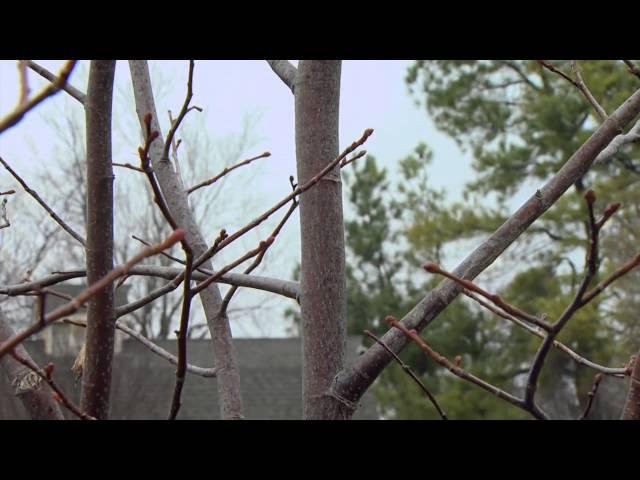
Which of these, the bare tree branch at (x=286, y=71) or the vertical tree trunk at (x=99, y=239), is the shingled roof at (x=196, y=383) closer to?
the bare tree branch at (x=286, y=71)

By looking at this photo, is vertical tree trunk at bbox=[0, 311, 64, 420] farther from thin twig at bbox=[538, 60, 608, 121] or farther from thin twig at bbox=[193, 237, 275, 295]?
thin twig at bbox=[538, 60, 608, 121]

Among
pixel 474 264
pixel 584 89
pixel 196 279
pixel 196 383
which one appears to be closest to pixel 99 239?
pixel 196 279

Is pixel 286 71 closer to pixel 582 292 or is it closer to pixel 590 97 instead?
pixel 590 97

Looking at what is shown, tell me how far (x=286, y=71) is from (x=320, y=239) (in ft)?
1.39

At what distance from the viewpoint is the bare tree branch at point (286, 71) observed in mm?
1784

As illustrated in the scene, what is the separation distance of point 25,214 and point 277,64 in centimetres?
1669

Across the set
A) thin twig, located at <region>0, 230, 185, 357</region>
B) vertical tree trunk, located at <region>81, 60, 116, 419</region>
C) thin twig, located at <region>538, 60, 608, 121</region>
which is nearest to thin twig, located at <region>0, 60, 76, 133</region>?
thin twig, located at <region>0, 230, 185, 357</region>

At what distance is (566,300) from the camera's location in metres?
13.1

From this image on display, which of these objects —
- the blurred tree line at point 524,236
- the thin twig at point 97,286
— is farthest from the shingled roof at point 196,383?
the thin twig at point 97,286

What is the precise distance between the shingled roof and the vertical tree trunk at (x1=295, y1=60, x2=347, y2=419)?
945cm

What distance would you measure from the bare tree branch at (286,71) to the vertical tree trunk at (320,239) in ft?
0.24

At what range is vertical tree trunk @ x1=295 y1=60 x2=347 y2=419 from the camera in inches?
60.1
